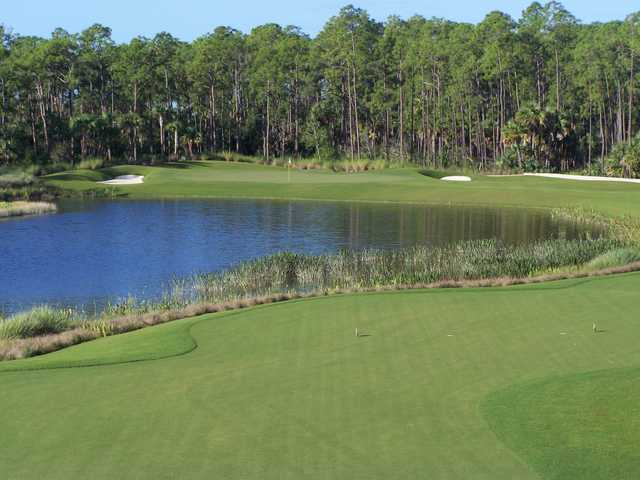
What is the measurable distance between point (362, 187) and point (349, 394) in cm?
4851

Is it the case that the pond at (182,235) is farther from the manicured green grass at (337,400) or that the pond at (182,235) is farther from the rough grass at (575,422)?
the rough grass at (575,422)

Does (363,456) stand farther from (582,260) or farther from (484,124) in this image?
(484,124)

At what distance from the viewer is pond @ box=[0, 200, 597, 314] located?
2538 centimetres

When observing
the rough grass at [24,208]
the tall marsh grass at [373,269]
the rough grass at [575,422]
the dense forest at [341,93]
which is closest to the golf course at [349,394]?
the rough grass at [575,422]

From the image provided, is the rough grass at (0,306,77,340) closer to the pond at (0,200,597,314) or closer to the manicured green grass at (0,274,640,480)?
the manicured green grass at (0,274,640,480)

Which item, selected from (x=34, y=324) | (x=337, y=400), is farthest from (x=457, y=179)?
(x=337, y=400)

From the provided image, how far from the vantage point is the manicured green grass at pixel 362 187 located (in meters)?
51.4

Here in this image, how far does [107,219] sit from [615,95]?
60118 millimetres

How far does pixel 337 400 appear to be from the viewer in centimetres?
1026

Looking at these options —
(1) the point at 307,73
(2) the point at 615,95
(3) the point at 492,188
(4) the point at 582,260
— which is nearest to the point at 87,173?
(3) the point at 492,188

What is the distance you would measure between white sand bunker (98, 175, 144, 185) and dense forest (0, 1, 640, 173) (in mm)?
9757

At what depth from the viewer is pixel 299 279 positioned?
25250 mm

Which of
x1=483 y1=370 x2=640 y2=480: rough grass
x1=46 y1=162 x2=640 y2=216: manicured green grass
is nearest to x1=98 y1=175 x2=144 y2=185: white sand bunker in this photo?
x1=46 y1=162 x2=640 y2=216: manicured green grass

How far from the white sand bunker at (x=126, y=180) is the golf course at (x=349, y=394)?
158 ft
